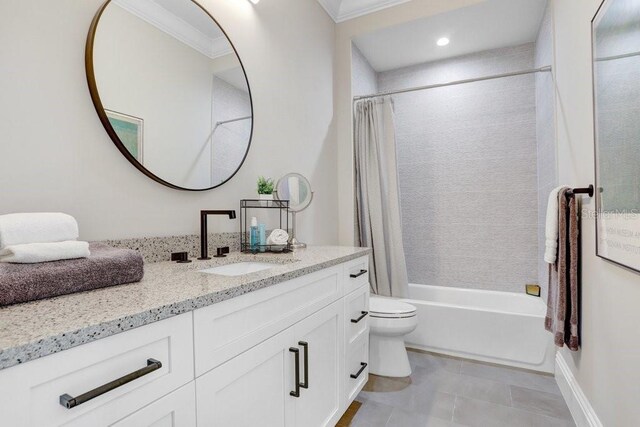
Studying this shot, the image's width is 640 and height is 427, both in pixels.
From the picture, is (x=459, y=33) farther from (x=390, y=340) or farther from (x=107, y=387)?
(x=107, y=387)

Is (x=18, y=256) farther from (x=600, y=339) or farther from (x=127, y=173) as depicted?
(x=600, y=339)

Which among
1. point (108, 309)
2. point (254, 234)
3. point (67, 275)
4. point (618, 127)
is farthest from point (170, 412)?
point (618, 127)

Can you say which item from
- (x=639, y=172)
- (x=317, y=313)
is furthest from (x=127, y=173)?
(x=639, y=172)

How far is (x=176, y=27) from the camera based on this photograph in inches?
56.2

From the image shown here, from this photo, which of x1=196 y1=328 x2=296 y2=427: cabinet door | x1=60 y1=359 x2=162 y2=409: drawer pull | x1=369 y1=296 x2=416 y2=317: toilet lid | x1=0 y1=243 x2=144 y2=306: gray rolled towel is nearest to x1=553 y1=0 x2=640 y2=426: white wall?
x1=369 y1=296 x2=416 y2=317: toilet lid

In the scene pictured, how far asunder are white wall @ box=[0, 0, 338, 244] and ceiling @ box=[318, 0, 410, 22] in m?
0.93

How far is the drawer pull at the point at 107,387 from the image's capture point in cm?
53

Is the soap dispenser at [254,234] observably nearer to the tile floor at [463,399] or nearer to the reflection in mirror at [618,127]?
the tile floor at [463,399]

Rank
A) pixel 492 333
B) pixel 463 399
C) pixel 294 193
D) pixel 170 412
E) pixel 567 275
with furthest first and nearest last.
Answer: pixel 492 333 < pixel 294 193 < pixel 463 399 < pixel 567 275 < pixel 170 412

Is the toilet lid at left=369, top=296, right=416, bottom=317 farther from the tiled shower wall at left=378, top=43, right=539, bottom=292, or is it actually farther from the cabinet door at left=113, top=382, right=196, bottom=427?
the cabinet door at left=113, top=382, right=196, bottom=427

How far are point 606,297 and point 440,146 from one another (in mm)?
2159

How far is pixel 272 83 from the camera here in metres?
2.06

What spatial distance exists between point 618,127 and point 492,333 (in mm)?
1713

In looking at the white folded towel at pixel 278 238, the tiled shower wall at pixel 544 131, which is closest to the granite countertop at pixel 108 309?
the white folded towel at pixel 278 238
